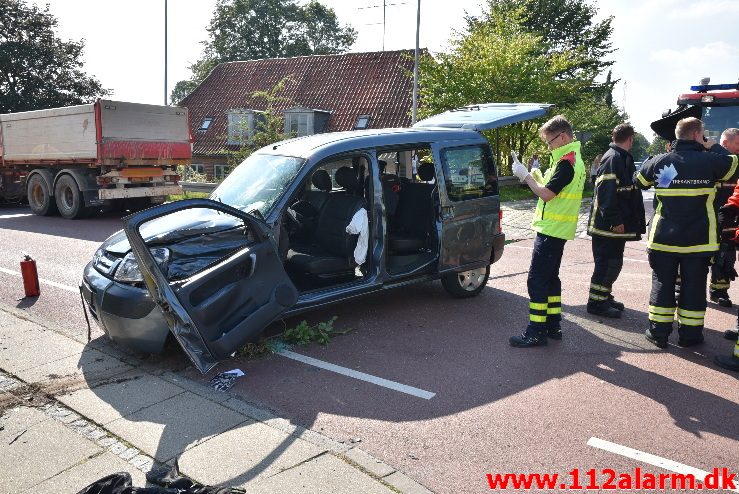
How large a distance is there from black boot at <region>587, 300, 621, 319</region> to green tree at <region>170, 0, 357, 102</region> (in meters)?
50.7

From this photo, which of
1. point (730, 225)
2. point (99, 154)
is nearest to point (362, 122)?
point (99, 154)

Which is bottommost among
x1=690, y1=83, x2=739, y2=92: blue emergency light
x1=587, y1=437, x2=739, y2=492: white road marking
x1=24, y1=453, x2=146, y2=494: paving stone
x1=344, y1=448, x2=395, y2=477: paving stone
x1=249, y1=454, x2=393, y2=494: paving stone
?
x1=24, y1=453, x2=146, y2=494: paving stone

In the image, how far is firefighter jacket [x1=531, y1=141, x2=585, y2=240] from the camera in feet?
17.4

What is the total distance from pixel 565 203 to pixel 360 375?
232 cm

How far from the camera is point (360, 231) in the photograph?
5.78 m

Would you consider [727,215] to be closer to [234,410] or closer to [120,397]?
[234,410]

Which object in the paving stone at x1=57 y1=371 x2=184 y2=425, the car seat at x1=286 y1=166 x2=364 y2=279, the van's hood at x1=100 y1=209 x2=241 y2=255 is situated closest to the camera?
the paving stone at x1=57 y1=371 x2=184 y2=425

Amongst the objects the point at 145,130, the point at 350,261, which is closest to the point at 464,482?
the point at 350,261

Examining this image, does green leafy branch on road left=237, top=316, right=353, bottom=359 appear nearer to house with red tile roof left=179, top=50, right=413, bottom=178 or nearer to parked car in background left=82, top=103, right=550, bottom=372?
parked car in background left=82, top=103, right=550, bottom=372

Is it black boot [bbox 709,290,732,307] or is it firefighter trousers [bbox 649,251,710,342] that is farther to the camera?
black boot [bbox 709,290,732,307]

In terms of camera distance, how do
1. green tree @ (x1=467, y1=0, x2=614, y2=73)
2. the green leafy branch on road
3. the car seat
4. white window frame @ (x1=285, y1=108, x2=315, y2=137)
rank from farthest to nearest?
green tree @ (x1=467, y1=0, x2=614, y2=73)
white window frame @ (x1=285, y1=108, x2=315, y2=137)
the car seat
the green leafy branch on road

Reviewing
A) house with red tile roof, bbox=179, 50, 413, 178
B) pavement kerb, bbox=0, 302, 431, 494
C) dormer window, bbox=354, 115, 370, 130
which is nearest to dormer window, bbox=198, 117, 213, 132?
house with red tile roof, bbox=179, 50, 413, 178

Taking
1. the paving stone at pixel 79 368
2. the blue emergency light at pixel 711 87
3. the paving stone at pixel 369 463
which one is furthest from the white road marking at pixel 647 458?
the blue emergency light at pixel 711 87

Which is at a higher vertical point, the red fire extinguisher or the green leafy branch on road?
the red fire extinguisher
